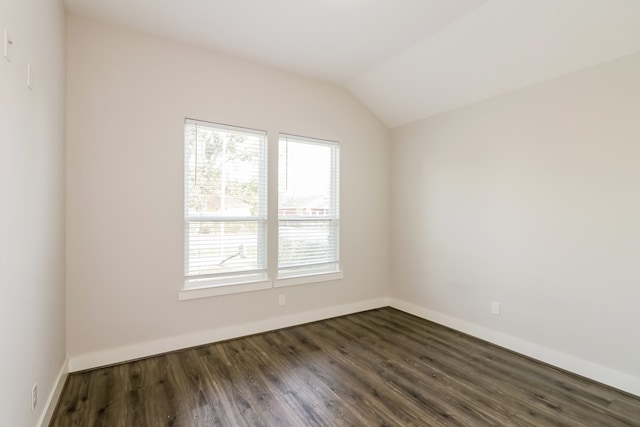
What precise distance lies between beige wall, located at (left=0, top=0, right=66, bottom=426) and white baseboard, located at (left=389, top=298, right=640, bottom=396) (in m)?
3.61

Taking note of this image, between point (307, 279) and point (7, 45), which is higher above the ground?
point (7, 45)

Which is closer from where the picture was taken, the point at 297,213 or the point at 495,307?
the point at 495,307

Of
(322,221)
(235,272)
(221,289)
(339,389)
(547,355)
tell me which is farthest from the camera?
(322,221)

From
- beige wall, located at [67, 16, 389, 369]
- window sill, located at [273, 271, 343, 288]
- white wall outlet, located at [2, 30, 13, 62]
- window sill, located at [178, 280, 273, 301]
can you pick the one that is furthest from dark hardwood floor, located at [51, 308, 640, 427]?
white wall outlet, located at [2, 30, 13, 62]

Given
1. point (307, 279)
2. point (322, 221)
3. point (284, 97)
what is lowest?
point (307, 279)

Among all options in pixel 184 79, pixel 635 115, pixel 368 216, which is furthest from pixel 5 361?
pixel 635 115

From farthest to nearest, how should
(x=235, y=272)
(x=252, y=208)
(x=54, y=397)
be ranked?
(x=252, y=208), (x=235, y=272), (x=54, y=397)

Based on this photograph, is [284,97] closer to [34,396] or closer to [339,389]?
[339,389]

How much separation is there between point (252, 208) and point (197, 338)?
55.3 inches

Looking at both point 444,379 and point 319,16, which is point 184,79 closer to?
point 319,16

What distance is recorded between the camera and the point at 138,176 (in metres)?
2.76

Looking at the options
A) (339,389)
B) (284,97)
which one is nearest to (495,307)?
(339,389)

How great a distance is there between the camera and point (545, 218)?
9.09ft

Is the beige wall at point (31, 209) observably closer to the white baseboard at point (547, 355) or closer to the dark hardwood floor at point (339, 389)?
the dark hardwood floor at point (339, 389)
